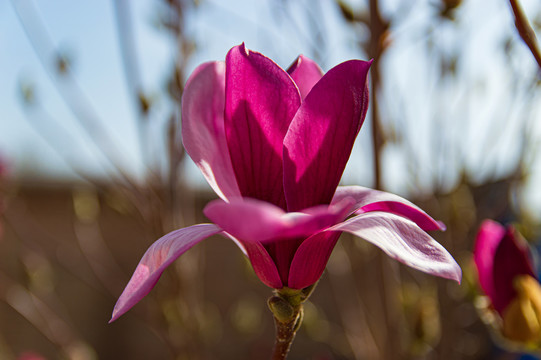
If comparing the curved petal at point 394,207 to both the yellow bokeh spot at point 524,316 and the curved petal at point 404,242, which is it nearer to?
the curved petal at point 404,242

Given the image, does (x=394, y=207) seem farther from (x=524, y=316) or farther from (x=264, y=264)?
(x=524, y=316)

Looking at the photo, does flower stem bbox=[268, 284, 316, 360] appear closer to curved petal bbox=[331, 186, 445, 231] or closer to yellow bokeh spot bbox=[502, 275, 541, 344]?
curved petal bbox=[331, 186, 445, 231]

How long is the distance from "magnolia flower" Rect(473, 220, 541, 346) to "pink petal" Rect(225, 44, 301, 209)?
0.28 m

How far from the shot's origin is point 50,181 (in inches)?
136

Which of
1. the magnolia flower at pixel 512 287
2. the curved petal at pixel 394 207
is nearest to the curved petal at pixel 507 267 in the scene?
the magnolia flower at pixel 512 287

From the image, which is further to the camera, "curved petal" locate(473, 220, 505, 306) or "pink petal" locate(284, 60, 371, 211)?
"curved petal" locate(473, 220, 505, 306)

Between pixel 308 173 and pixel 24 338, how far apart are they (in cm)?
354

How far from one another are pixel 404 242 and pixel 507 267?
289mm

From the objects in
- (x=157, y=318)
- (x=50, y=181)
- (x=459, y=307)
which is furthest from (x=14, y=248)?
(x=459, y=307)

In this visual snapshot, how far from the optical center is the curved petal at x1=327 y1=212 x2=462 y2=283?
0.23m

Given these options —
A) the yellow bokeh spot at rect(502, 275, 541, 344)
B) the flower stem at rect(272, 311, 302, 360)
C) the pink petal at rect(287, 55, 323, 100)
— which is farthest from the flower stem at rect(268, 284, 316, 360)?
the yellow bokeh spot at rect(502, 275, 541, 344)

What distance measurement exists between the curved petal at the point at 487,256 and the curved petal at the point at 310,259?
0.28m

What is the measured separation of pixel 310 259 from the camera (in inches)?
11.0

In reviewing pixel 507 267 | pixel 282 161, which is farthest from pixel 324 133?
pixel 507 267
